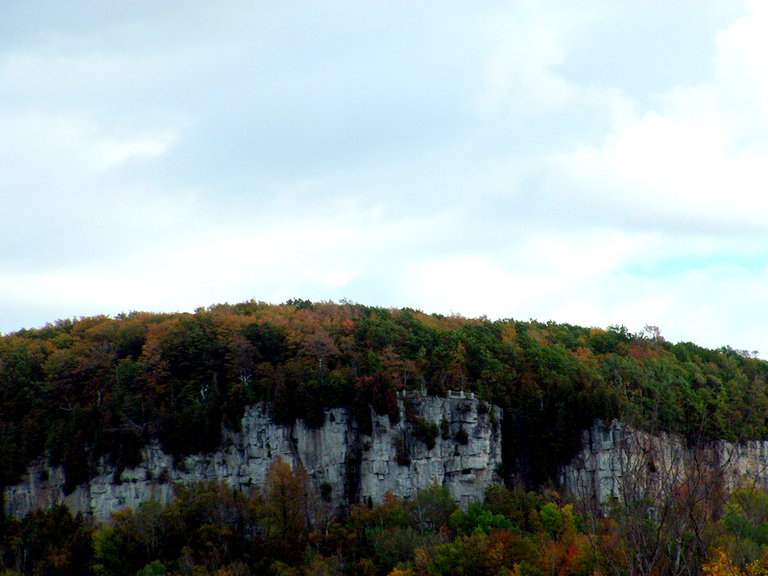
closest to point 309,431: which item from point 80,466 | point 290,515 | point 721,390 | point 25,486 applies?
point 290,515

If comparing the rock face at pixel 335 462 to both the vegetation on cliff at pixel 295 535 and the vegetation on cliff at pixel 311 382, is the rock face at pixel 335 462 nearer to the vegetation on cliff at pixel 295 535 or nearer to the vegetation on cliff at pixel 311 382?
the vegetation on cliff at pixel 311 382

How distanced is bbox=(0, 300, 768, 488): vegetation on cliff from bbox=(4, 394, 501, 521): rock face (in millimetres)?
1103

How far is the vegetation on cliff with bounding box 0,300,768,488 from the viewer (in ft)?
197

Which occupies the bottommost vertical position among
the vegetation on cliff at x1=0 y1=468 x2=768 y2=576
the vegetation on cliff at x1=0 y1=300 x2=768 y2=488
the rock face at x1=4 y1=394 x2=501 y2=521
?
the vegetation on cliff at x1=0 y1=468 x2=768 y2=576

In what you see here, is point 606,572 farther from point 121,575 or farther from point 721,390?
point 721,390

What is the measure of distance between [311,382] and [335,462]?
6312 mm

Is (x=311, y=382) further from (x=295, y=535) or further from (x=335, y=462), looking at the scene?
(x=295, y=535)

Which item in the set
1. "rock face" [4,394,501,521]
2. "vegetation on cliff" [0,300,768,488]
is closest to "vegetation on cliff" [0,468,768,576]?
"rock face" [4,394,501,521]

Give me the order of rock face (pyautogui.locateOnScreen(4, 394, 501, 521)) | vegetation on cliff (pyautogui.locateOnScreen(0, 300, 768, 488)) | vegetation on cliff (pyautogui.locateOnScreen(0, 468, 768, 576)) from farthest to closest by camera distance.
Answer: vegetation on cliff (pyautogui.locateOnScreen(0, 300, 768, 488)) → rock face (pyautogui.locateOnScreen(4, 394, 501, 521)) → vegetation on cliff (pyautogui.locateOnScreen(0, 468, 768, 576))

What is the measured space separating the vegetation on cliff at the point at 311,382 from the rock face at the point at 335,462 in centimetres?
110

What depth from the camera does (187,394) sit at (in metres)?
63.8

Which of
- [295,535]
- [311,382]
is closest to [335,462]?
[311,382]

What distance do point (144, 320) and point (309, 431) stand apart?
26.6 m

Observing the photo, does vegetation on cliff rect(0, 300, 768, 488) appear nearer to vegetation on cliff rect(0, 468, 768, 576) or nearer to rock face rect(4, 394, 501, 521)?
rock face rect(4, 394, 501, 521)
